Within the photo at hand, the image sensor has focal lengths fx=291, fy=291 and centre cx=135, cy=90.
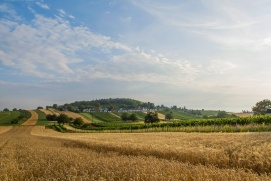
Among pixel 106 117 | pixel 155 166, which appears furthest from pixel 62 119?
pixel 155 166

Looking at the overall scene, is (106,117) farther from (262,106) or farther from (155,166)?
(155,166)

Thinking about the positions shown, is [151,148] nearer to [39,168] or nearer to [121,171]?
[39,168]

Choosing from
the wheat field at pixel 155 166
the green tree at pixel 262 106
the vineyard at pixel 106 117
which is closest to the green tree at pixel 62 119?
the vineyard at pixel 106 117

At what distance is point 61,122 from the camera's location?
438ft

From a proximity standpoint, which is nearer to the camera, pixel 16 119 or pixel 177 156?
pixel 177 156

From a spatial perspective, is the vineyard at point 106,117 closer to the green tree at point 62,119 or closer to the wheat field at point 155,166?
the green tree at point 62,119

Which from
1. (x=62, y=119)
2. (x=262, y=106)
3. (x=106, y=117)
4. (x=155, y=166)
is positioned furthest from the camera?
(x=106, y=117)

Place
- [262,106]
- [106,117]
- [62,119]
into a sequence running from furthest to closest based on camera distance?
[106,117] < [62,119] < [262,106]

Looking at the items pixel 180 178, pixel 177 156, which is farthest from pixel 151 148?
pixel 180 178

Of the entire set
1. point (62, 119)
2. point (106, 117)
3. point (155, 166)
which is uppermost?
point (155, 166)

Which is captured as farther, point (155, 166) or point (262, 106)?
point (262, 106)

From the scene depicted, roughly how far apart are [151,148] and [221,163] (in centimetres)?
575

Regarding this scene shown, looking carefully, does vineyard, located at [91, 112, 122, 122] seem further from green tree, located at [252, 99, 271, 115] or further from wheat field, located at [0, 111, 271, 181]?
wheat field, located at [0, 111, 271, 181]

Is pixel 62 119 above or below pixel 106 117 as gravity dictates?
below
